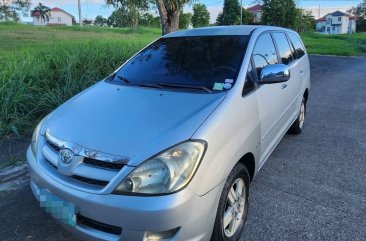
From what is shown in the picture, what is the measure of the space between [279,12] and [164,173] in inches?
1840

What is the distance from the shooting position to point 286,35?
4.92 meters

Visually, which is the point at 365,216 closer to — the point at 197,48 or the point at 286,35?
the point at 197,48

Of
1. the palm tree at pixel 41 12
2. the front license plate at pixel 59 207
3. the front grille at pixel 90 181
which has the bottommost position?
the front license plate at pixel 59 207

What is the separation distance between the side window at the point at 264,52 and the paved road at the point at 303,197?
4.11 ft

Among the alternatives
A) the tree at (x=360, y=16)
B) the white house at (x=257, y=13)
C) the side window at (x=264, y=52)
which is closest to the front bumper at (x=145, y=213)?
the side window at (x=264, y=52)

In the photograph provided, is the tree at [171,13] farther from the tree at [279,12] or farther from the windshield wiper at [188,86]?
the tree at [279,12]

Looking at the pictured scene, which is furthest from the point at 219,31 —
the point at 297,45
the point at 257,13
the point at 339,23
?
the point at 339,23

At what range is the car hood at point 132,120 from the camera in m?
2.29

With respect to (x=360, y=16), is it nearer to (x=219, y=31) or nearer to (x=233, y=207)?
(x=219, y=31)

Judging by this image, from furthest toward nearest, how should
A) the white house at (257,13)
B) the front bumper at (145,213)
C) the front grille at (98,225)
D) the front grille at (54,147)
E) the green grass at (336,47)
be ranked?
the white house at (257,13) → the green grass at (336,47) → the front grille at (54,147) → the front grille at (98,225) → the front bumper at (145,213)

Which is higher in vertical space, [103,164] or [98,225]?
[103,164]

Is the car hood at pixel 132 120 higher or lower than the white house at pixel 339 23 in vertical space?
lower

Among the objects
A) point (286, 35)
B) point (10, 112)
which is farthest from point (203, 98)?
point (10, 112)

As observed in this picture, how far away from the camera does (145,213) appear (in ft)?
6.73
